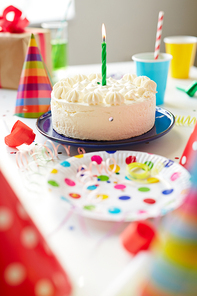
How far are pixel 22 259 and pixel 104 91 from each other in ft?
1.90

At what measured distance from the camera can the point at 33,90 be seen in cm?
109

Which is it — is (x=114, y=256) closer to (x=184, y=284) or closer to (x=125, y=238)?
(x=125, y=238)

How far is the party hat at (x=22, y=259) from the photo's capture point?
0.31 meters

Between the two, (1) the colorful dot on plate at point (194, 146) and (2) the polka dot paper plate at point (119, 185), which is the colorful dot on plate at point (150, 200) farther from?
(1) the colorful dot on plate at point (194, 146)

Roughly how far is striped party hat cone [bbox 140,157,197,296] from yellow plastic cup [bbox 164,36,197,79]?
1254 mm

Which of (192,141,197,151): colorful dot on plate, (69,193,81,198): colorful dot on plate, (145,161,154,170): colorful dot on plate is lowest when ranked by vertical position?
(69,193,81,198): colorful dot on plate

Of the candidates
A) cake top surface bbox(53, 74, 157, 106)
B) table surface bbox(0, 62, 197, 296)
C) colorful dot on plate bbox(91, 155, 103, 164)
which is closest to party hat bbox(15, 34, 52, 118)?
cake top surface bbox(53, 74, 157, 106)

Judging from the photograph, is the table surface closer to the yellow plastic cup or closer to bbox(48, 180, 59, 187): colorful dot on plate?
bbox(48, 180, 59, 187): colorful dot on plate

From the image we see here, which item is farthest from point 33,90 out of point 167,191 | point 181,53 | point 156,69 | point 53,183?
point 181,53

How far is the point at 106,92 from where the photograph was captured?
821mm

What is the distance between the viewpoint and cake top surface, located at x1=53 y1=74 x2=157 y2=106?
78 centimetres

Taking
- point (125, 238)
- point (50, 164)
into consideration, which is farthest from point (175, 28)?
point (125, 238)

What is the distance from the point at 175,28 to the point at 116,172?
2.79 m

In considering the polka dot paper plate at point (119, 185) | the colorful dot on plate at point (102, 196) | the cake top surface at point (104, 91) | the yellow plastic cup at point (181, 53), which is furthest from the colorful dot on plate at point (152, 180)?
the yellow plastic cup at point (181, 53)
